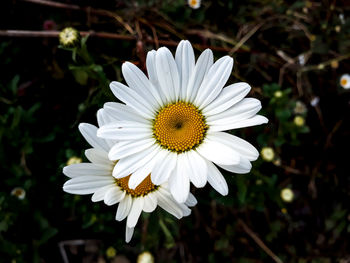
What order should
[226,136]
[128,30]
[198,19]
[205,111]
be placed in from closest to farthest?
[226,136], [205,111], [128,30], [198,19]

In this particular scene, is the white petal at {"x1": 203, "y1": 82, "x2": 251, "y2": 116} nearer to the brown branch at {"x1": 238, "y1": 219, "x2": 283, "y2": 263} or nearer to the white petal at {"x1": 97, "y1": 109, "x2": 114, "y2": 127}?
the white petal at {"x1": 97, "y1": 109, "x2": 114, "y2": 127}

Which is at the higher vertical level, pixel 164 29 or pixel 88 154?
pixel 164 29

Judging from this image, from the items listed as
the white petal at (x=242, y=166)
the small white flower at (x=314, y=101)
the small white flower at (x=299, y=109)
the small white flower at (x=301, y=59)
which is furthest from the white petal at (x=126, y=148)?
the small white flower at (x=301, y=59)

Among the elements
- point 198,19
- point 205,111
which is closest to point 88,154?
point 205,111

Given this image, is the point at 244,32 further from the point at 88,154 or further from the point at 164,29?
the point at 88,154

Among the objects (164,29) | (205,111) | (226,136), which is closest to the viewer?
(226,136)

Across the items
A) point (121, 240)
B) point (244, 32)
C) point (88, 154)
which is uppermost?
point (244, 32)

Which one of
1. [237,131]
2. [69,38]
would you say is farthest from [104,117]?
[237,131]

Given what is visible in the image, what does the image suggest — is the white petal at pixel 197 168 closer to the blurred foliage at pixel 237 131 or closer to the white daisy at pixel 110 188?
the white daisy at pixel 110 188
